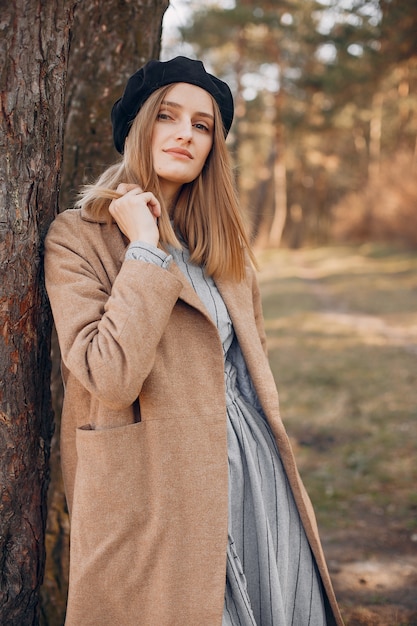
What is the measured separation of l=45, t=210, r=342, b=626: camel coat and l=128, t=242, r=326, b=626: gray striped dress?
14 cm

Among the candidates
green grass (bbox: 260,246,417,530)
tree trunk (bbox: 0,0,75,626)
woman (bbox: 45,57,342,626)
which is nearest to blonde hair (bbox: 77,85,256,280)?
woman (bbox: 45,57,342,626)

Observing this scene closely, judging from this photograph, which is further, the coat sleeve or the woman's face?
the woman's face

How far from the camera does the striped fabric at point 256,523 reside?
2193mm

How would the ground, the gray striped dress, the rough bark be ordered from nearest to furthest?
1. the gray striped dress
2. the rough bark
3. the ground

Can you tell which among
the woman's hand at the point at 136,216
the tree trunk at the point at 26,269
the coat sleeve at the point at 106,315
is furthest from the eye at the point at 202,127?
the coat sleeve at the point at 106,315

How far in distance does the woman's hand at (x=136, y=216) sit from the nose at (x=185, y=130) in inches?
10.2

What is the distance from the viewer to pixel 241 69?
2247 centimetres

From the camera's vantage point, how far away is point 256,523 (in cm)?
221

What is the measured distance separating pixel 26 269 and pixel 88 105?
4.43ft

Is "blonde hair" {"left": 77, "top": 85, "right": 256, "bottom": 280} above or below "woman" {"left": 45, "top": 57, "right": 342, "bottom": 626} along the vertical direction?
above

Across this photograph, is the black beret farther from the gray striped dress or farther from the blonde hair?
the gray striped dress

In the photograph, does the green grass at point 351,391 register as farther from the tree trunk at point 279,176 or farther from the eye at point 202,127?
the tree trunk at point 279,176

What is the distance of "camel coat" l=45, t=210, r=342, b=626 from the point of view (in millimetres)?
1931

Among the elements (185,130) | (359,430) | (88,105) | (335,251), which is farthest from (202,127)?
(335,251)
